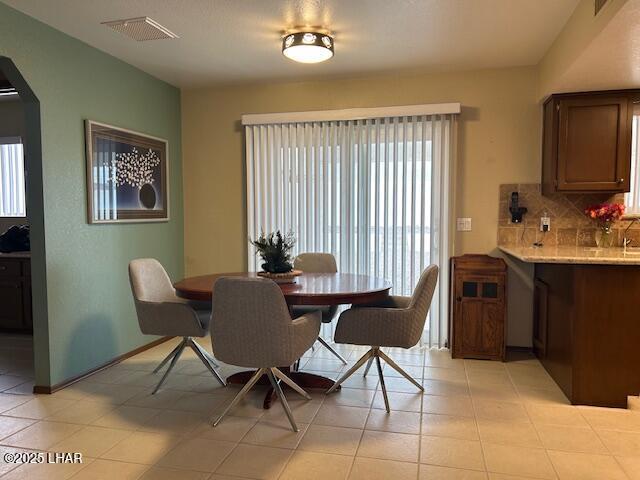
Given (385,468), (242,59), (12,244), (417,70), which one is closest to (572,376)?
(385,468)

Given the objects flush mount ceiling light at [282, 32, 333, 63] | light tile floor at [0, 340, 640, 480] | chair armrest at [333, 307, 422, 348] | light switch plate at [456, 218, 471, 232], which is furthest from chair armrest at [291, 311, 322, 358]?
light switch plate at [456, 218, 471, 232]

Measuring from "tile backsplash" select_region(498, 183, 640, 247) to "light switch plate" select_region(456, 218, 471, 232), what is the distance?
26 centimetres

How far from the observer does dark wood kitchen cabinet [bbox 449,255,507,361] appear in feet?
12.1

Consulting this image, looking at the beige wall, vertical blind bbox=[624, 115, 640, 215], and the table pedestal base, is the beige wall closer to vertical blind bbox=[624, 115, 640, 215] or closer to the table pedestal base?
vertical blind bbox=[624, 115, 640, 215]

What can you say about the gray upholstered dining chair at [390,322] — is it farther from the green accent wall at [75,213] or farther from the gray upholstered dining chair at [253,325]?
the green accent wall at [75,213]

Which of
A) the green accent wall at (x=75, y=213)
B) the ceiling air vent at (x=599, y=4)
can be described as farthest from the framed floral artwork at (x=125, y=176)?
the ceiling air vent at (x=599, y=4)

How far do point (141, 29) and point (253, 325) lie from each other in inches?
85.8

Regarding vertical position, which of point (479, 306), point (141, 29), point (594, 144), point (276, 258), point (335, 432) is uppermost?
point (141, 29)

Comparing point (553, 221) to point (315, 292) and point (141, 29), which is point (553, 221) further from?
point (141, 29)

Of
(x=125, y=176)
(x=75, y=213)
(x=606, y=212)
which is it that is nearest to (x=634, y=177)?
(x=606, y=212)

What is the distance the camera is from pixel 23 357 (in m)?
3.91

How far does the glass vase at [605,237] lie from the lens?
371 cm

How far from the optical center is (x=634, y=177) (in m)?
3.77

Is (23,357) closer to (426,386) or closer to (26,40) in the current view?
(26,40)
